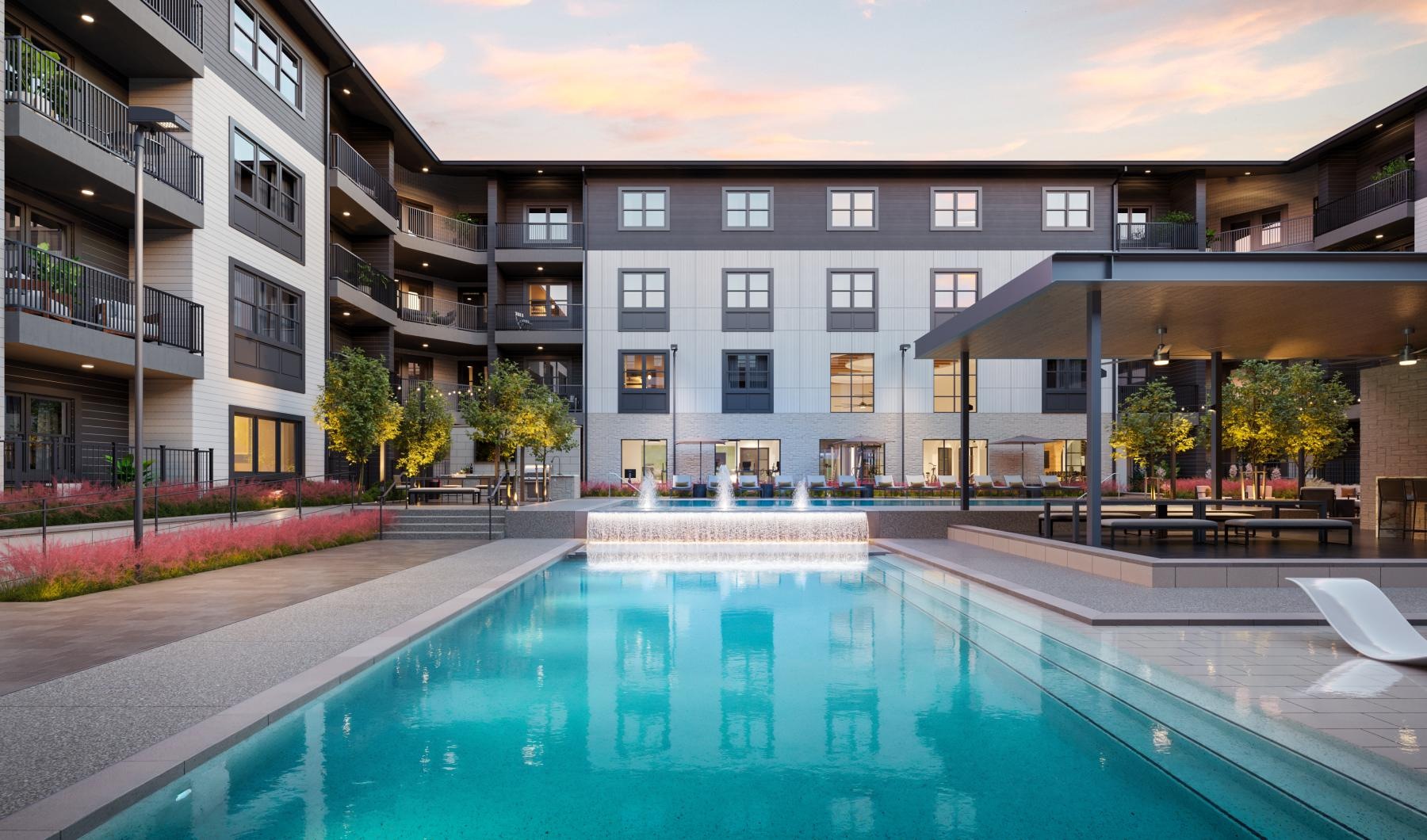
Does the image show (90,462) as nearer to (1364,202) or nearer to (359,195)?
(359,195)

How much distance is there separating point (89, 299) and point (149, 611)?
30.1 feet

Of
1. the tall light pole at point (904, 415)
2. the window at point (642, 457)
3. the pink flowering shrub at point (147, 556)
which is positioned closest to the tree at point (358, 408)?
the pink flowering shrub at point (147, 556)

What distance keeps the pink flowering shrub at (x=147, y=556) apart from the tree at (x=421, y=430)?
18.5 ft

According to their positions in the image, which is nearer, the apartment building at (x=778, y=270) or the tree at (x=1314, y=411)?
the tree at (x=1314, y=411)

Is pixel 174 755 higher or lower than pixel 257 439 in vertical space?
lower

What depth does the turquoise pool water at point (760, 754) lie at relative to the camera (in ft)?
12.4

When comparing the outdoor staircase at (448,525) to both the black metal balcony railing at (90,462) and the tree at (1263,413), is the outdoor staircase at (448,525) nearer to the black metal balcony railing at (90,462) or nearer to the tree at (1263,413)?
the black metal balcony railing at (90,462)

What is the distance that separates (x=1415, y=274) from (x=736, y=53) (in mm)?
31084

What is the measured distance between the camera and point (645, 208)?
1235 inches

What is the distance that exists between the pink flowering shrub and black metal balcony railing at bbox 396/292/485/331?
16.7 metres

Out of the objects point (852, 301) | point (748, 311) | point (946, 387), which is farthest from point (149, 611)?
point (946, 387)

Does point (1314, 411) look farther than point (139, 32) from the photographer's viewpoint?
Yes

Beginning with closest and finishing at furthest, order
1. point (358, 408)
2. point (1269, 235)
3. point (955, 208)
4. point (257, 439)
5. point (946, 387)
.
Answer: point (358, 408) < point (257, 439) < point (946, 387) < point (955, 208) < point (1269, 235)

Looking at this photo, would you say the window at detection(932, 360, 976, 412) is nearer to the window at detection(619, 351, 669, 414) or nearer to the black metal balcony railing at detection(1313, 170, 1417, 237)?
the window at detection(619, 351, 669, 414)
